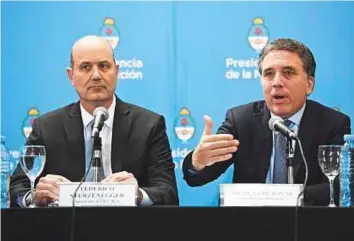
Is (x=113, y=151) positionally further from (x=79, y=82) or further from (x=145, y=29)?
(x=145, y=29)

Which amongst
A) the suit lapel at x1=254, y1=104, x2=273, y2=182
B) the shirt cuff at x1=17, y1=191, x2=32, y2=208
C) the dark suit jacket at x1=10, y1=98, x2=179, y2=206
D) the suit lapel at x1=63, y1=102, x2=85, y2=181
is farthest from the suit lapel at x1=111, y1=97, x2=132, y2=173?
the suit lapel at x1=254, y1=104, x2=273, y2=182

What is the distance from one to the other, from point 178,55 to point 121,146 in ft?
4.05

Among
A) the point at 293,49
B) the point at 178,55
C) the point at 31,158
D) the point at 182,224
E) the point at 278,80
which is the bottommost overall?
the point at 182,224

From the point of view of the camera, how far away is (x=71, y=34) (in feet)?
13.9

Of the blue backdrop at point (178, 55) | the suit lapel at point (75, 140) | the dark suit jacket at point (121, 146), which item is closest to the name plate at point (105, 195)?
the dark suit jacket at point (121, 146)

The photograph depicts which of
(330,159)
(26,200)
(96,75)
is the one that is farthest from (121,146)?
(330,159)

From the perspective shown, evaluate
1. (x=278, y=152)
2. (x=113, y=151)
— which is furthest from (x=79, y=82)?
(x=278, y=152)

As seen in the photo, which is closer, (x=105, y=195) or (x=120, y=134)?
(x=105, y=195)

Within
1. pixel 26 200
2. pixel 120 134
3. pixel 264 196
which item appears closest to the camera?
pixel 264 196

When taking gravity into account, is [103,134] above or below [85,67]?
below

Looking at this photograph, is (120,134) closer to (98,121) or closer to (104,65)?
(104,65)

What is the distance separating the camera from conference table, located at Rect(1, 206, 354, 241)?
79.0 inches

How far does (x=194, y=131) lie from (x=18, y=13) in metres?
1.38

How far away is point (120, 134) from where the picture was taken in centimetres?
315
